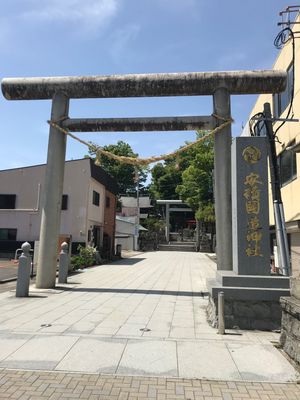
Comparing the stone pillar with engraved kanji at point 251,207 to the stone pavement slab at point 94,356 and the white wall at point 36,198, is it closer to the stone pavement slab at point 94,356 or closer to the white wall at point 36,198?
the stone pavement slab at point 94,356

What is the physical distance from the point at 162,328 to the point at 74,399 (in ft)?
11.0

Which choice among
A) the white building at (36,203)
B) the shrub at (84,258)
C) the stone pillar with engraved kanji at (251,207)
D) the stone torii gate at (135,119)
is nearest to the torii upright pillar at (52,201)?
the stone torii gate at (135,119)

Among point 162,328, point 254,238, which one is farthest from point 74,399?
point 254,238

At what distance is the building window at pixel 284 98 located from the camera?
1570 cm

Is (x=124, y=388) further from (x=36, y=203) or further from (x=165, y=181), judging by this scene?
(x=165, y=181)

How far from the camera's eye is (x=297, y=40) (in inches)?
588

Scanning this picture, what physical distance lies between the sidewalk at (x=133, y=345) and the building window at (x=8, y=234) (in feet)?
55.9

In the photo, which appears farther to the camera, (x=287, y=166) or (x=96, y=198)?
(x=96, y=198)

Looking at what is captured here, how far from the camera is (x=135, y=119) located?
1229 centimetres

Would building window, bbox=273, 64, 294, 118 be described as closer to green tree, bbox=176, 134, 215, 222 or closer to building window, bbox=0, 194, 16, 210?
green tree, bbox=176, 134, 215, 222

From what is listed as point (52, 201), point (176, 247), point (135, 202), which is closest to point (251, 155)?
point (52, 201)

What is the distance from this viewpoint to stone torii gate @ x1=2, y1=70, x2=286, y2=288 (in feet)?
37.3

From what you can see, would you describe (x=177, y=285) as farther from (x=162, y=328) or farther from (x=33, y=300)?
(x=162, y=328)

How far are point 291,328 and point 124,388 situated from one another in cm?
271
